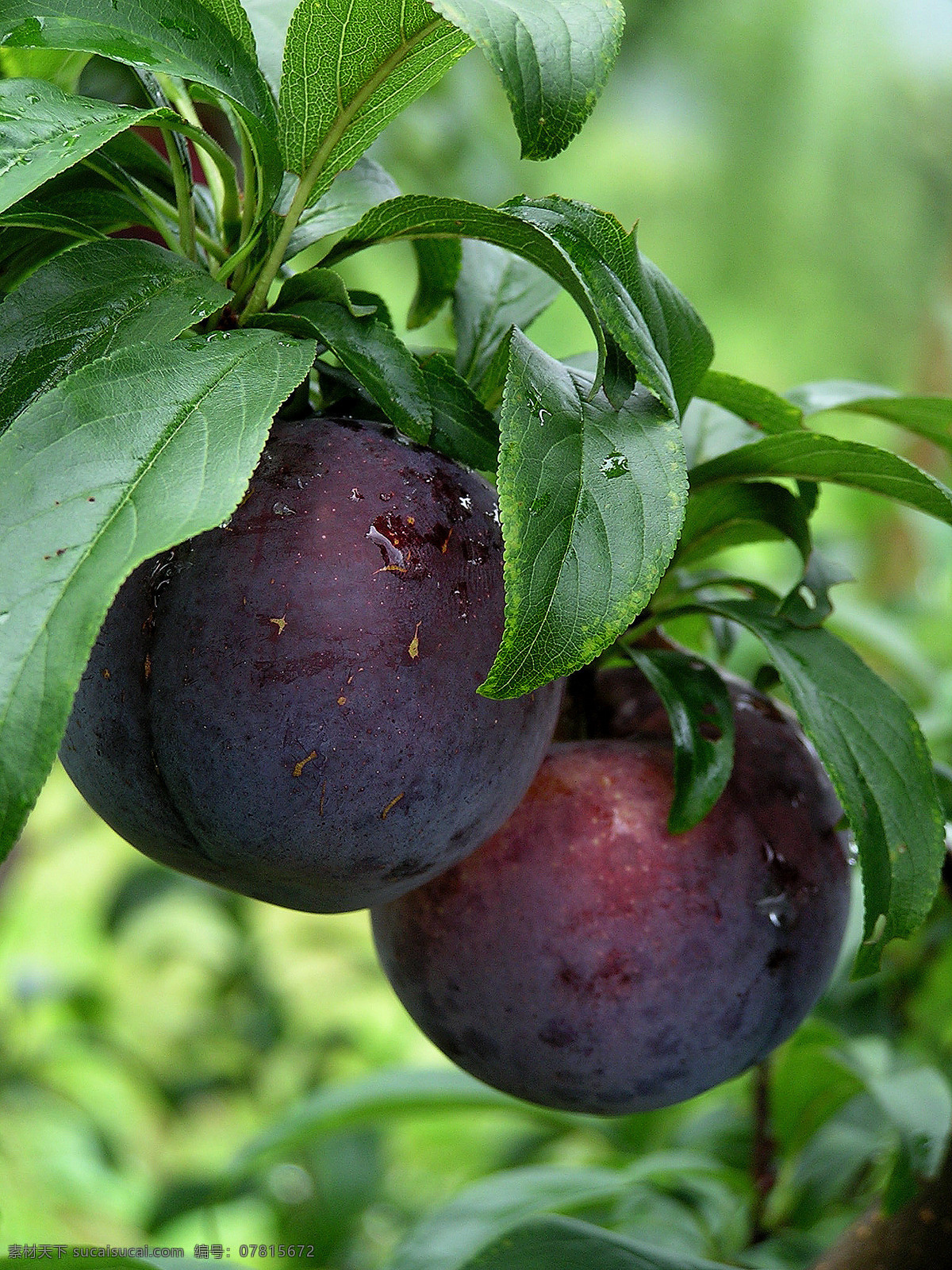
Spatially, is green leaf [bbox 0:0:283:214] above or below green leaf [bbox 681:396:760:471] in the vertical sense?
above

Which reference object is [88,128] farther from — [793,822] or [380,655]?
[793,822]

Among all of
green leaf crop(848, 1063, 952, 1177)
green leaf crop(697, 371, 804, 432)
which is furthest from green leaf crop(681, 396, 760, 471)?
green leaf crop(848, 1063, 952, 1177)

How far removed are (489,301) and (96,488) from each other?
24cm

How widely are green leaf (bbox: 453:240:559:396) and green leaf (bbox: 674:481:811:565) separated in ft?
0.33

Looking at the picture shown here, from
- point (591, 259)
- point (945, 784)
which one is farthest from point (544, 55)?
point (945, 784)

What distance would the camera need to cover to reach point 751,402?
0.46 metres

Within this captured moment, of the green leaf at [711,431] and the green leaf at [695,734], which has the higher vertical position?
the green leaf at [711,431]

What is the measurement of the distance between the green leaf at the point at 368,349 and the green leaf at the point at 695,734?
5.6 inches

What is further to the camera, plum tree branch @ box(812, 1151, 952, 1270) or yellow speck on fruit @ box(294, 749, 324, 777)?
plum tree branch @ box(812, 1151, 952, 1270)

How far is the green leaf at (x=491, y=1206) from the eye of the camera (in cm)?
69

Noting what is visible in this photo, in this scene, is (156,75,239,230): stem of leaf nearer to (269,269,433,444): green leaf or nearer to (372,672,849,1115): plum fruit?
(269,269,433,444): green leaf

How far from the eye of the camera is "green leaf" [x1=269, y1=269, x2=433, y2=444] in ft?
1.12

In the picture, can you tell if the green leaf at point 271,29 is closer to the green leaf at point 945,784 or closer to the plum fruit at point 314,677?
the plum fruit at point 314,677

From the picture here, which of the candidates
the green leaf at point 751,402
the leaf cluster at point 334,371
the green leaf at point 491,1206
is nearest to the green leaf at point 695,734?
the leaf cluster at point 334,371
